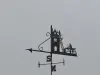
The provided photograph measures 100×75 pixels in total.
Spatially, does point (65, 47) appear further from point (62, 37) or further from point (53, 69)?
point (53, 69)

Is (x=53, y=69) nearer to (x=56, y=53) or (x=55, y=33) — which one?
(x=56, y=53)

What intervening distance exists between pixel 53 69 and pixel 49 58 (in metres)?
0.21

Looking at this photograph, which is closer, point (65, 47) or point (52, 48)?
point (52, 48)

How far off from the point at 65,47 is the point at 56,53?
325 millimetres

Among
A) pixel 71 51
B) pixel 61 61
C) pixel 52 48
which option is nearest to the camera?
pixel 52 48

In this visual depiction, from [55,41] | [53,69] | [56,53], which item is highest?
[55,41]

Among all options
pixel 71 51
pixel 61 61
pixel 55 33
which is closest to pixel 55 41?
pixel 55 33

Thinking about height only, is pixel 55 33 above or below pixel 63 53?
above

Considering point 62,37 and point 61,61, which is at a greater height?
point 62,37

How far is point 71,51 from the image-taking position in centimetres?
354

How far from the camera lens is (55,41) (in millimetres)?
3400

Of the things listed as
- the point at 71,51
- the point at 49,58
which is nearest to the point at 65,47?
the point at 71,51

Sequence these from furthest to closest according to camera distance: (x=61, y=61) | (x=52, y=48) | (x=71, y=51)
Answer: (x=61, y=61), (x=71, y=51), (x=52, y=48)

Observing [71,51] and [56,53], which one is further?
[71,51]
